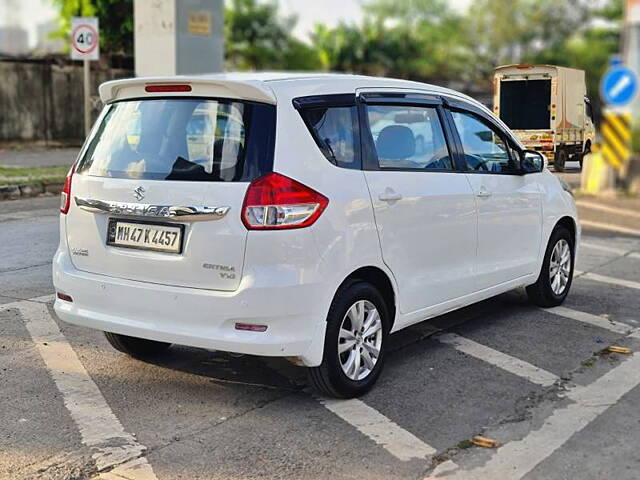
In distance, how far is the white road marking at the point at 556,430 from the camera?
3.81 m

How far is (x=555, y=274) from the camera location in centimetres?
696

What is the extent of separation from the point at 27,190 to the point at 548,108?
32.3 ft

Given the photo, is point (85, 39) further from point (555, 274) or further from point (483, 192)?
point (483, 192)

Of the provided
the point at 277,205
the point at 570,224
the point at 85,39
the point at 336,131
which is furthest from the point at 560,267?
the point at 85,39

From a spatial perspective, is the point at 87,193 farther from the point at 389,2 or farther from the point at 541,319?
the point at 389,2

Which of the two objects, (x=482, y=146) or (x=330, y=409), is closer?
(x=330, y=409)

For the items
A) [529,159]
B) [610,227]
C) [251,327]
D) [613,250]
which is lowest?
[613,250]

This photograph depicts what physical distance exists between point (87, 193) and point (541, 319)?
12.3 feet

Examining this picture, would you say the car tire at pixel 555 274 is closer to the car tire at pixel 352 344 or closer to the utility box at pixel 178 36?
the car tire at pixel 352 344

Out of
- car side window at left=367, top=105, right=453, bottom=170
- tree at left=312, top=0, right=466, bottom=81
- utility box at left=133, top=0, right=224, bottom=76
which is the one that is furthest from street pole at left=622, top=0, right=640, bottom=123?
tree at left=312, top=0, right=466, bottom=81

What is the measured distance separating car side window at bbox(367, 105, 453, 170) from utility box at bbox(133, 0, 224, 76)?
43.3 ft

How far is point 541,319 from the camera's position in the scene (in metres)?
6.67

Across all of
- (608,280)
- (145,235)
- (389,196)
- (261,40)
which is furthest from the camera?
(261,40)

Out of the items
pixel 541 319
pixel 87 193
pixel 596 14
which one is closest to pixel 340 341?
pixel 87 193
